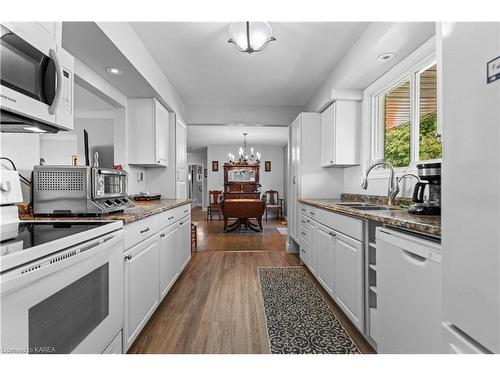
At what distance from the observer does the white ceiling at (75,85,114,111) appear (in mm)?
3184

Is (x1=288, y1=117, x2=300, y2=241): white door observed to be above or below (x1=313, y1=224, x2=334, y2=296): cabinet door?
above

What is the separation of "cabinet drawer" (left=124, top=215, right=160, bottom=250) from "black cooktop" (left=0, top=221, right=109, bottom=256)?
20 cm

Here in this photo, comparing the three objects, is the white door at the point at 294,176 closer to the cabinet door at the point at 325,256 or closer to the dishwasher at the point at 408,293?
the cabinet door at the point at 325,256

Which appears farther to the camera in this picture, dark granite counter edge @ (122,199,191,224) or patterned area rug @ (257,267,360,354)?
patterned area rug @ (257,267,360,354)

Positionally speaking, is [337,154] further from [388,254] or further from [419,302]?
[419,302]

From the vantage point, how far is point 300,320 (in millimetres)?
1929

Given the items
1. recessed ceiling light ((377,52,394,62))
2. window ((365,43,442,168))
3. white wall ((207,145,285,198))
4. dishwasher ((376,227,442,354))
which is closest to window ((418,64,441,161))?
window ((365,43,442,168))

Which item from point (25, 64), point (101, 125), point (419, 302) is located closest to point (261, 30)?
point (25, 64)

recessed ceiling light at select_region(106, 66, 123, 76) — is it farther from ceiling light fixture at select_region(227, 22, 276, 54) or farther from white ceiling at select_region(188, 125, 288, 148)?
white ceiling at select_region(188, 125, 288, 148)

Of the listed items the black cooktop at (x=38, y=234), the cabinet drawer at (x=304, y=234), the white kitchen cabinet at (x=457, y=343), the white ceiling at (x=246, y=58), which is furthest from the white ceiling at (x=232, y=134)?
the white kitchen cabinet at (x=457, y=343)

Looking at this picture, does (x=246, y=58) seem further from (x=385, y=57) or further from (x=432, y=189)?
(x=432, y=189)

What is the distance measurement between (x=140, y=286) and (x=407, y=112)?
2766 millimetres

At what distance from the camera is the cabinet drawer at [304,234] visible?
2.91 meters

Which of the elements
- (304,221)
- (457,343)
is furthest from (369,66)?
(457,343)
